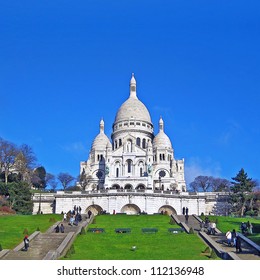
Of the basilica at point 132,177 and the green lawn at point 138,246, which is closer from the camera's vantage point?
the green lawn at point 138,246

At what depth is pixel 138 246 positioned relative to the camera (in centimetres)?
3444

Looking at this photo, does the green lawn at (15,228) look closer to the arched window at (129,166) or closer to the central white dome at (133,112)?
the arched window at (129,166)

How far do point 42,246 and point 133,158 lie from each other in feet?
204

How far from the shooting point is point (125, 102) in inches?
4505

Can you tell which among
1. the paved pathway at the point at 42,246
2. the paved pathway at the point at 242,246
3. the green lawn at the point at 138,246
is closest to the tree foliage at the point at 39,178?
the green lawn at the point at 138,246

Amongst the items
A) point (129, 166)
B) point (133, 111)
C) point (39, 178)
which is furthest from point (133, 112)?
point (39, 178)

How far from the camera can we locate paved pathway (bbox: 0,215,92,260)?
30584 mm

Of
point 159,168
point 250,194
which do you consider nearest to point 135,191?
point 250,194

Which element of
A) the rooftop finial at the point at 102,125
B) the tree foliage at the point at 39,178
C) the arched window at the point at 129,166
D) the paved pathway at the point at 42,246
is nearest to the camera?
the paved pathway at the point at 42,246

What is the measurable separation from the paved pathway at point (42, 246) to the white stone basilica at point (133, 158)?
51195 mm

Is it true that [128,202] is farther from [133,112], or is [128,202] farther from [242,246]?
Answer: [133,112]

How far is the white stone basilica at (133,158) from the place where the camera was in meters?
92.4

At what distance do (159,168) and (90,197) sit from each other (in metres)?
30.5
